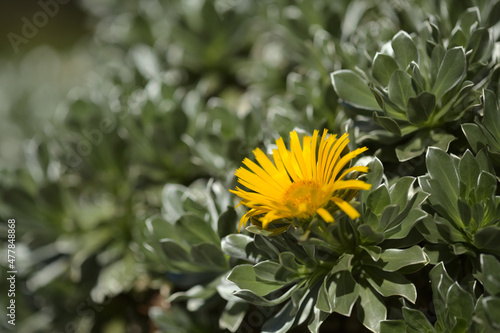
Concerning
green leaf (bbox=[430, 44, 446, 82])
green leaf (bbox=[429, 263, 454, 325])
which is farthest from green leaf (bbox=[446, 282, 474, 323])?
green leaf (bbox=[430, 44, 446, 82])

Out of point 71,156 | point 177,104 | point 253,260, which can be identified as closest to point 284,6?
point 177,104

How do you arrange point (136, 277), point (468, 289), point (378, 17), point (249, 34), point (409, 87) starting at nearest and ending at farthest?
point (468, 289) → point (409, 87) → point (136, 277) → point (378, 17) → point (249, 34)

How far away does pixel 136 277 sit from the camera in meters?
1.85

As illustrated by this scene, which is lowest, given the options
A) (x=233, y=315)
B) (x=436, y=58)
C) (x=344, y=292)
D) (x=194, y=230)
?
(x=233, y=315)

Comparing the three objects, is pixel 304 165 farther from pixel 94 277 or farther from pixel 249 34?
pixel 249 34

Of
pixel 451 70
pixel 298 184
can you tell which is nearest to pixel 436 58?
pixel 451 70

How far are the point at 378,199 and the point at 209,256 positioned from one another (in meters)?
0.52

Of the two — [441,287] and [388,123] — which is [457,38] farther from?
[441,287]

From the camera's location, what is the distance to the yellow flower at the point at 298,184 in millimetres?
1069

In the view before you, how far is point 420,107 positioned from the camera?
1233 millimetres

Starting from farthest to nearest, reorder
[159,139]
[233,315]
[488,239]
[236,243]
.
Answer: [159,139] → [233,315] → [236,243] → [488,239]

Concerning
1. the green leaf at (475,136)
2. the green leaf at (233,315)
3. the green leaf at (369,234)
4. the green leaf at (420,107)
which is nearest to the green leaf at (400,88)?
the green leaf at (420,107)

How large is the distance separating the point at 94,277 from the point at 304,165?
45.2 inches

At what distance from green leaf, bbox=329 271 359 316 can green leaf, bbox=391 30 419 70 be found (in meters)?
0.61
